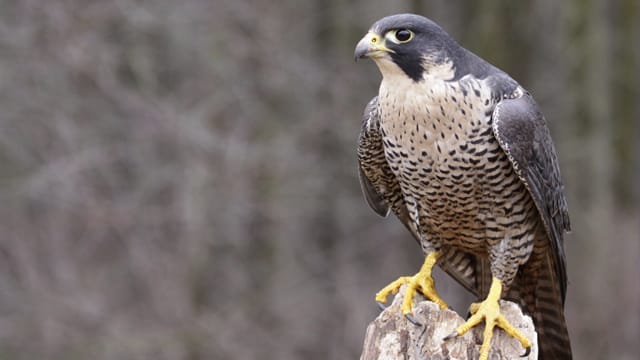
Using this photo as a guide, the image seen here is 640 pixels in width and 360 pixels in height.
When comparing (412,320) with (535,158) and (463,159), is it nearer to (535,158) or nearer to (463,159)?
(463,159)

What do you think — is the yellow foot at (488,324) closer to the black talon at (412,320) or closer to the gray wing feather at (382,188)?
the black talon at (412,320)

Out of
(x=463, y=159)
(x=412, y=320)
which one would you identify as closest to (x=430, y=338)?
(x=412, y=320)

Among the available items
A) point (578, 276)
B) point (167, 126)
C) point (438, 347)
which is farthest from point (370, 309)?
point (438, 347)

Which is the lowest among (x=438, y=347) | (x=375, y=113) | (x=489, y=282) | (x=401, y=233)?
(x=438, y=347)

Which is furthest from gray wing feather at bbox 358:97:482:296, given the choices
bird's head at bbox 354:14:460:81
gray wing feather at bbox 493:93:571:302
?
gray wing feather at bbox 493:93:571:302

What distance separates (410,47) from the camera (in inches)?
151

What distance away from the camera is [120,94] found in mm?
9094

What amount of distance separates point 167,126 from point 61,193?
111 centimetres

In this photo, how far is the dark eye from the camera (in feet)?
12.6

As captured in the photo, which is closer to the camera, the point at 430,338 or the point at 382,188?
the point at 430,338

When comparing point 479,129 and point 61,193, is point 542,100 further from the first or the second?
point 479,129

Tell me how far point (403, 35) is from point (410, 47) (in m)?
0.06

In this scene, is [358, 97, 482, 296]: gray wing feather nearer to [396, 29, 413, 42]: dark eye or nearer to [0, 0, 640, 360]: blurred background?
[396, 29, 413, 42]: dark eye

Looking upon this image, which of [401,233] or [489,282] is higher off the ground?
[401,233]
